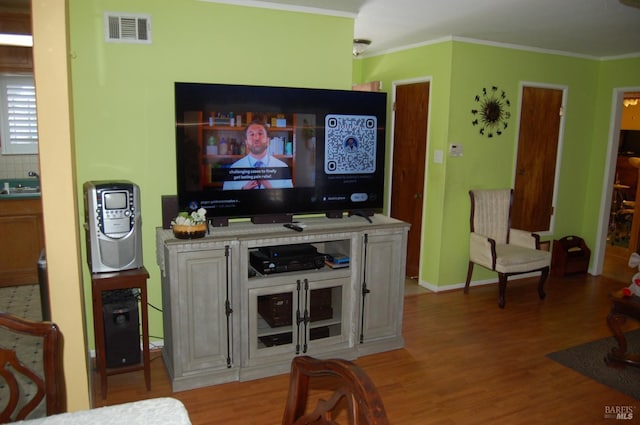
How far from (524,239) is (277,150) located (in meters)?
3.01

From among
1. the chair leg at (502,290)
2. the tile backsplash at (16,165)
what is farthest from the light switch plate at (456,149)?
the tile backsplash at (16,165)

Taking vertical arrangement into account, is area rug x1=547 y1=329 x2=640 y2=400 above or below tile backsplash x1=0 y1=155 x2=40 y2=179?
below

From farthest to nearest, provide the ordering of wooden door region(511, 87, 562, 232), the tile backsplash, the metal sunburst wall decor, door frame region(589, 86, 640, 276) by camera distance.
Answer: door frame region(589, 86, 640, 276), wooden door region(511, 87, 562, 232), the metal sunburst wall decor, the tile backsplash

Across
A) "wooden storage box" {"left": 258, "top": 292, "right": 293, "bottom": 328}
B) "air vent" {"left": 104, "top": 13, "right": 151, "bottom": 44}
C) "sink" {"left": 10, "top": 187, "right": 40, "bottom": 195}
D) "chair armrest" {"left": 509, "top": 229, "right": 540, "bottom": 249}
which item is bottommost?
"wooden storage box" {"left": 258, "top": 292, "right": 293, "bottom": 328}

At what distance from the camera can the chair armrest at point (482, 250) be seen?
180 inches

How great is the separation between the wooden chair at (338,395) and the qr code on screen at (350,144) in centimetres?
238

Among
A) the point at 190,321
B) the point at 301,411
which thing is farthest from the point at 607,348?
the point at 301,411

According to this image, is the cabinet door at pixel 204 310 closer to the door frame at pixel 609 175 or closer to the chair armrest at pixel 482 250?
the chair armrest at pixel 482 250

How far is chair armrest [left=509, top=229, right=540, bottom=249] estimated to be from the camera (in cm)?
485

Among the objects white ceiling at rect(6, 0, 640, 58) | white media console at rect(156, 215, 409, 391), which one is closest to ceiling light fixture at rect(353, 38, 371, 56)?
white ceiling at rect(6, 0, 640, 58)

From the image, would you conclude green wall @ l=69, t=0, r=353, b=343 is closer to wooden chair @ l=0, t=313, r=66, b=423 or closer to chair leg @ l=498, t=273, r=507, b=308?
wooden chair @ l=0, t=313, r=66, b=423

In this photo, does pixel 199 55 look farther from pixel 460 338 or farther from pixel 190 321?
pixel 460 338

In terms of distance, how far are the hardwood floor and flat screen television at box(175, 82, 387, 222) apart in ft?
3.70

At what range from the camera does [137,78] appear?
3176 millimetres
